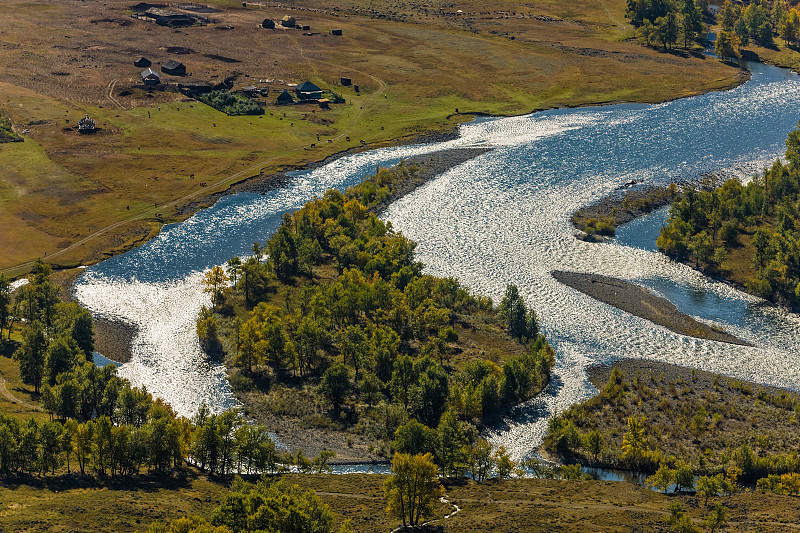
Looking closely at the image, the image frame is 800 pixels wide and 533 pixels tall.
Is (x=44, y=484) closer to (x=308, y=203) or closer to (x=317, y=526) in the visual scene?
(x=317, y=526)

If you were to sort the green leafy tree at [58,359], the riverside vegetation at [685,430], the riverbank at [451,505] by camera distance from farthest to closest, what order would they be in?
the green leafy tree at [58,359] → the riverside vegetation at [685,430] → the riverbank at [451,505]

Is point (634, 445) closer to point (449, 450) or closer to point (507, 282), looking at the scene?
point (449, 450)

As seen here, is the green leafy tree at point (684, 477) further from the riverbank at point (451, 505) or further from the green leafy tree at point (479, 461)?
the green leafy tree at point (479, 461)

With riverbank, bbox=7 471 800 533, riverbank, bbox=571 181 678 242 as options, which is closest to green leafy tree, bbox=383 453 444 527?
riverbank, bbox=7 471 800 533

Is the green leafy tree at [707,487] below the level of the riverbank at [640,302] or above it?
below

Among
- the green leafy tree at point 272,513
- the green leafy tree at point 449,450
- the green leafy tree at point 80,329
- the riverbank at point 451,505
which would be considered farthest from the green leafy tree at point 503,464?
the green leafy tree at point 80,329

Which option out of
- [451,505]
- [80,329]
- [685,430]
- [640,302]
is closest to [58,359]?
[80,329]
